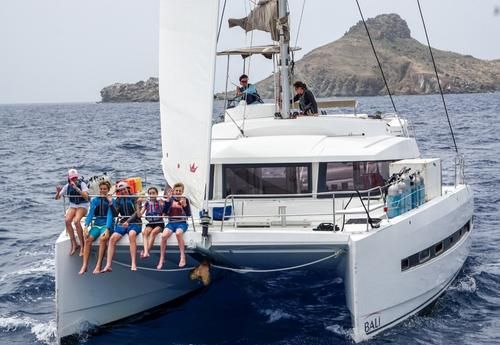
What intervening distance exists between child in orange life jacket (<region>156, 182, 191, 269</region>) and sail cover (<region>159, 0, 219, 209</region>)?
17 centimetres

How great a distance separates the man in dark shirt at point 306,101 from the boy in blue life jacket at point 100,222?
5.09m

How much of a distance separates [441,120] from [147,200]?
159 ft

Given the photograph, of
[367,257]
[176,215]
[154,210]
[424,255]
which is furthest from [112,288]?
[424,255]

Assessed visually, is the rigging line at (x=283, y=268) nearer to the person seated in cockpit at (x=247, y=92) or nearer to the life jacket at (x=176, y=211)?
the life jacket at (x=176, y=211)

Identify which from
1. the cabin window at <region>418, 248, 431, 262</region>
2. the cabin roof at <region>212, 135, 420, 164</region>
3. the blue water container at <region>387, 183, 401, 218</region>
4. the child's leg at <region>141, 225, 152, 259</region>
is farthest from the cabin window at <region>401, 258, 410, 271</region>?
the child's leg at <region>141, 225, 152, 259</region>

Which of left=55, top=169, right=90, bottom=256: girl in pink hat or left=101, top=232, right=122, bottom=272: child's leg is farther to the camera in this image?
left=55, top=169, right=90, bottom=256: girl in pink hat

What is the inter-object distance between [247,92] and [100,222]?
5444mm

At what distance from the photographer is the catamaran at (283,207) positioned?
1095 centimetres

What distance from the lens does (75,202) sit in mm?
11484

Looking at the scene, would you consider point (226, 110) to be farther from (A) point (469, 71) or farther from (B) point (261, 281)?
(A) point (469, 71)

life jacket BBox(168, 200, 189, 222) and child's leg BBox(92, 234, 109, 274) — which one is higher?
life jacket BBox(168, 200, 189, 222)

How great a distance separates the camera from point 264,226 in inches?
468

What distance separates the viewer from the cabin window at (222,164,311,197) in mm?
12945

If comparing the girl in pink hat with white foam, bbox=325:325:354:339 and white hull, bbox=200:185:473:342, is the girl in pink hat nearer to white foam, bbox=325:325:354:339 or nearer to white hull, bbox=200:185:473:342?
white hull, bbox=200:185:473:342
